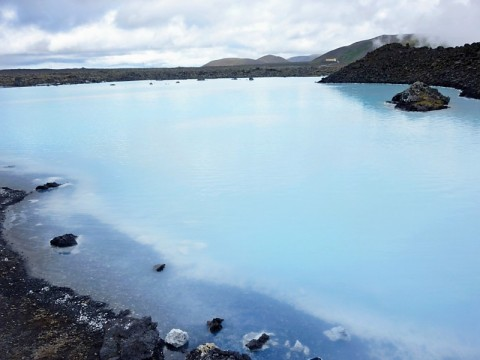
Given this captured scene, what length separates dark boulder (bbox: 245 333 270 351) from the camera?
5.23m

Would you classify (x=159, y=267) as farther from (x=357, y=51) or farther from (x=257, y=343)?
(x=357, y=51)

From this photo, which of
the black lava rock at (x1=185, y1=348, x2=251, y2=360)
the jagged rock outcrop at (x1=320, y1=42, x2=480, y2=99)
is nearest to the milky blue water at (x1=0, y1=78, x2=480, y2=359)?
the black lava rock at (x1=185, y1=348, x2=251, y2=360)

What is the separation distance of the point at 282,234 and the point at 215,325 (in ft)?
10.5

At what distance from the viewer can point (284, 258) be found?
759 centimetres

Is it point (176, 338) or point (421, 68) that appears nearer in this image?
point (176, 338)

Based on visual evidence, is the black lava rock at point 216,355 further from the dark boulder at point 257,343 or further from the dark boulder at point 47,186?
the dark boulder at point 47,186

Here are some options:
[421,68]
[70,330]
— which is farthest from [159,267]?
[421,68]

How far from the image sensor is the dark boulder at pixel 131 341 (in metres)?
4.93

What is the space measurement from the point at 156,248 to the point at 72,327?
267 cm

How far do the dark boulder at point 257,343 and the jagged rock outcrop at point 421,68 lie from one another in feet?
93.1

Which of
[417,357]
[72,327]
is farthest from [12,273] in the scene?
[417,357]

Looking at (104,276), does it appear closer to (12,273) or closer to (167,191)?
(12,273)

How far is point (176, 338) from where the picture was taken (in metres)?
5.35

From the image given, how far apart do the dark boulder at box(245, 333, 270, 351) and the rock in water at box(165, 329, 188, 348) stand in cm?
78
